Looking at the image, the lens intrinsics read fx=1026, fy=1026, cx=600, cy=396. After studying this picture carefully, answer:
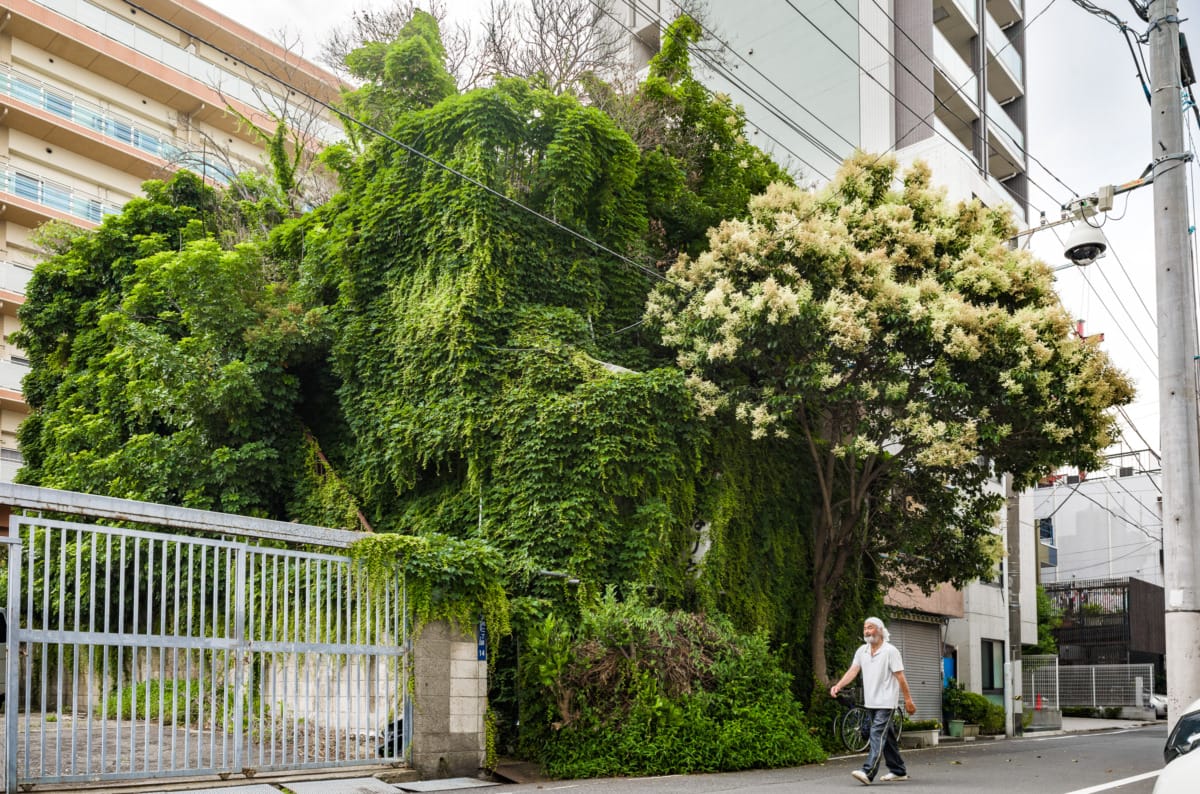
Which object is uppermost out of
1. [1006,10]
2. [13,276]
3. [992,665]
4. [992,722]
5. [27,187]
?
[1006,10]

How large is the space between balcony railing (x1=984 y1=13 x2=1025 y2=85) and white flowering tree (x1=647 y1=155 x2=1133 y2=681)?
2097 cm

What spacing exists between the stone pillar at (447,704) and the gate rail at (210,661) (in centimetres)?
18

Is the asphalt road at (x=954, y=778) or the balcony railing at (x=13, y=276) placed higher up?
the balcony railing at (x=13, y=276)

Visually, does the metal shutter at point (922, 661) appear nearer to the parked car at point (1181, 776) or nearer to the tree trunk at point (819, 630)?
the tree trunk at point (819, 630)

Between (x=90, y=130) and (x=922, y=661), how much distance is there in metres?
35.6

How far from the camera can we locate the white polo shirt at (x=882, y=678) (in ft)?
35.2

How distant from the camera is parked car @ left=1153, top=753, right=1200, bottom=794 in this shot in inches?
201

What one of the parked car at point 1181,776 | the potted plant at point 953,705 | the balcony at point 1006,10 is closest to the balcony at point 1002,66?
the balcony at point 1006,10

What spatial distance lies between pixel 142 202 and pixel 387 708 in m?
17.9

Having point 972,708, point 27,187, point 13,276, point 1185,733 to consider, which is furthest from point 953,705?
point 27,187

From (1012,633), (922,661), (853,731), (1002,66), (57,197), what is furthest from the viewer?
(57,197)

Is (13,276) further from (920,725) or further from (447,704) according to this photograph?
(920,725)

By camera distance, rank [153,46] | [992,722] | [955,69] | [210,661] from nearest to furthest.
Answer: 1. [210,661]
2. [992,722]
3. [955,69]
4. [153,46]

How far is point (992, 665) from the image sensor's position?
105 feet
